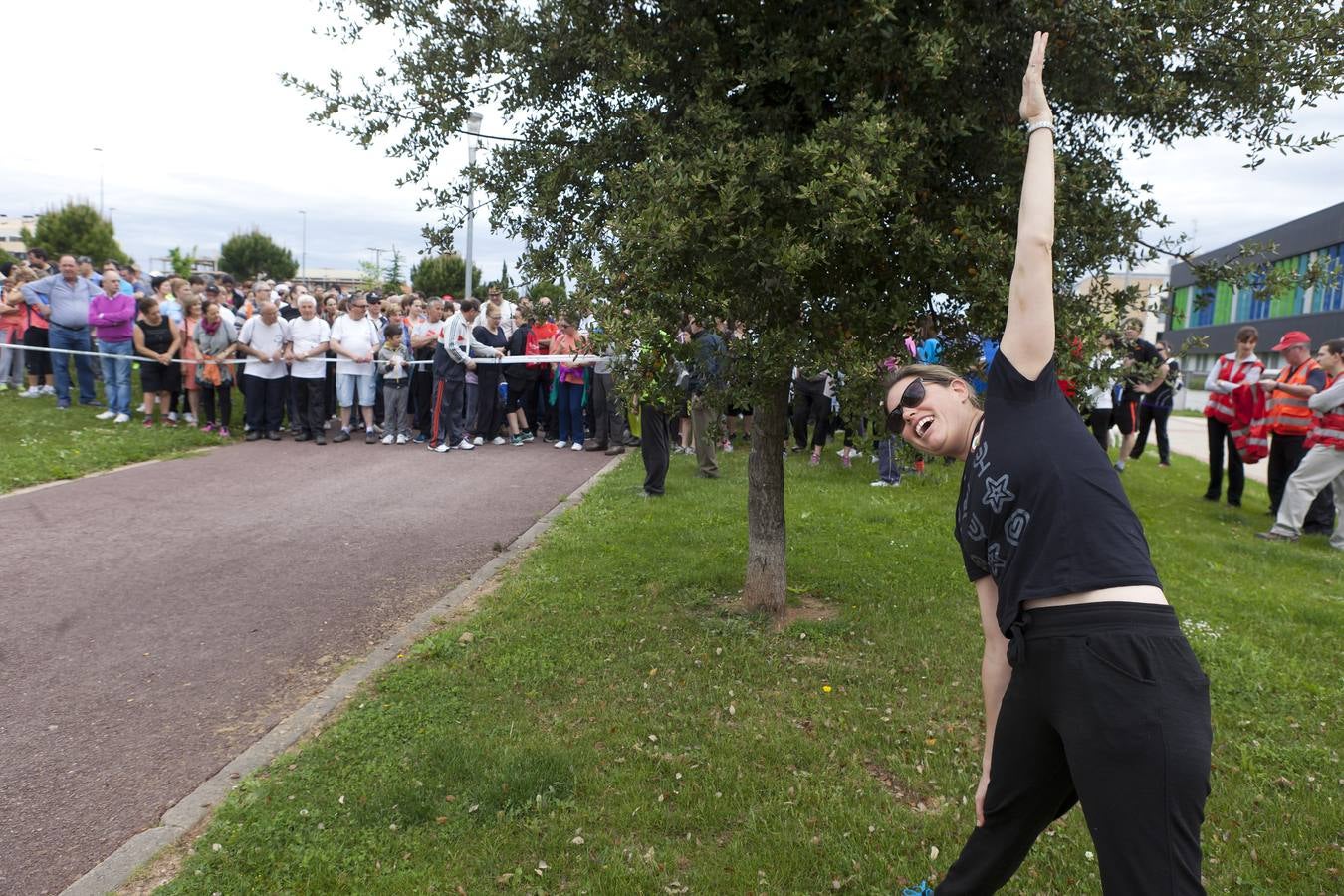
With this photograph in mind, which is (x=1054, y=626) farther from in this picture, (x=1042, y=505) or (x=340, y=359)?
(x=340, y=359)

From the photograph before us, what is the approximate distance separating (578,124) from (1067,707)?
174 inches

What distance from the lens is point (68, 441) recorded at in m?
12.1

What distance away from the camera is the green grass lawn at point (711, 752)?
137 inches

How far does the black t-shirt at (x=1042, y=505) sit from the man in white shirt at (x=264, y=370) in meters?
13.0

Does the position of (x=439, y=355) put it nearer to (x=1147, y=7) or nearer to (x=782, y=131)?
(x=782, y=131)

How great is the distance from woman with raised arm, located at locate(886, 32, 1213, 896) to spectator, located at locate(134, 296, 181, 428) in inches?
542

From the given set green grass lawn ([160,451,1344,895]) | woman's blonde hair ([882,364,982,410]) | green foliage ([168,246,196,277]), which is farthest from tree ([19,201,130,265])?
woman's blonde hair ([882,364,982,410])

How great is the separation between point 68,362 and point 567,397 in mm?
8015

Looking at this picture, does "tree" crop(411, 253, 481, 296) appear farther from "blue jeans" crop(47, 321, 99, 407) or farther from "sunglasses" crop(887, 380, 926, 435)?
"sunglasses" crop(887, 380, 926, 435)

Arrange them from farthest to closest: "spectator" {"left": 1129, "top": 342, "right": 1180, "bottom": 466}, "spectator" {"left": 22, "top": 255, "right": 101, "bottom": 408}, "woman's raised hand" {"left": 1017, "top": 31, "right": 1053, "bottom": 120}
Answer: "spectator" {"left": 1129, "top": 342, "right": 1180, "bottom": 466} → "spectator" {"left": 22, "top": 255, "right": 101, "bottom": 408} → "woman's raised hand" {"left": 1017, "top": 31, "right": 1053, "bottom": 120}

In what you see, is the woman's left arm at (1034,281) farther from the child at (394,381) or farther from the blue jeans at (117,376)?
the blue jeans at (117,376)

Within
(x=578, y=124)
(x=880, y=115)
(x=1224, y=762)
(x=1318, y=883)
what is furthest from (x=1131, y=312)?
(x=578, y=124)

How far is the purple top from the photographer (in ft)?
45.3

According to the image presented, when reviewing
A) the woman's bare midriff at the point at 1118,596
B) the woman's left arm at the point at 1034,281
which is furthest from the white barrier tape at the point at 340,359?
the woman's bare midriff at the point at 1118,596
